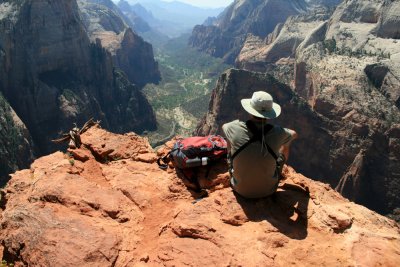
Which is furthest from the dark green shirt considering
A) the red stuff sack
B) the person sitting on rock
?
the red stuff sack

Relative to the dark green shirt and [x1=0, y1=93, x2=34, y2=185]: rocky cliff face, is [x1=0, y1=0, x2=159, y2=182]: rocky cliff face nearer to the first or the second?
[x1=0, y1=93, x2=34, y2=185]: rocky cliff face

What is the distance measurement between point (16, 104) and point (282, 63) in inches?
2664

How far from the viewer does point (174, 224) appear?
8.10 meters

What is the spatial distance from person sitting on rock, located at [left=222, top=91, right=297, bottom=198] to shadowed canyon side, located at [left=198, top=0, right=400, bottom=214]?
4298 centimetres

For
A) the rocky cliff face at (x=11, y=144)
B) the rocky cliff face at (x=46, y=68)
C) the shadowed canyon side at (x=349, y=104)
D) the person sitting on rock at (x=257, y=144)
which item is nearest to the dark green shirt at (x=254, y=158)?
the person sitting on rock at (x=257, y=144)

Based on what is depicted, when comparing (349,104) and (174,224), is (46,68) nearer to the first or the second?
(349,104)

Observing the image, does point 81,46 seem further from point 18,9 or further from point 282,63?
point 282,63

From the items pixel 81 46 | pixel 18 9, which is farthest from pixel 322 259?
pixel 81 46

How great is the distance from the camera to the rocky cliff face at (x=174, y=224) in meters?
7.04

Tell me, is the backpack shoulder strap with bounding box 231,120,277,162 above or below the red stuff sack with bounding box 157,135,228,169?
above

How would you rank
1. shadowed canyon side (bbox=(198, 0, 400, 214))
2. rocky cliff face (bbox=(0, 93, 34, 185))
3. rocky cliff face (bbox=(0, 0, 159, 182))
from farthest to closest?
rocky cliff face (bbox=(0, 0, 159, 182)) → rocky cliff face (bbox=(0, 93, 34, 185)) → shadowed canyon side (bbox=(198, 0, 400, 214))

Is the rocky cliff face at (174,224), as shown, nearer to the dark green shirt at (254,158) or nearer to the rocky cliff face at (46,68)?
the dark green shirt at (254,158)

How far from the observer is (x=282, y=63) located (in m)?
107

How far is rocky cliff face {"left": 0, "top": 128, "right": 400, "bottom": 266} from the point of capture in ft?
23.1
